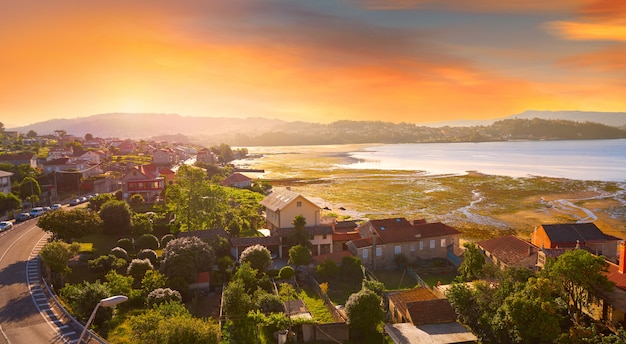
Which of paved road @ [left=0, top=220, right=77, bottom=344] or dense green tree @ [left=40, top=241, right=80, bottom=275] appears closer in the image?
paved road @ [left=0, top=220, right=77, bottom=344]

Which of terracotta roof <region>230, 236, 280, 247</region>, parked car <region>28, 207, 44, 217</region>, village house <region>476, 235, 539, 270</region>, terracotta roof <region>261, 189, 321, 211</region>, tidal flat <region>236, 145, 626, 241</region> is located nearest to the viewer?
village house <region>476, 235, 539, 270</region>

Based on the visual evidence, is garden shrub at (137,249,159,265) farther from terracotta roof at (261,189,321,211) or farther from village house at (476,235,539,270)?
village house at (476,235,539,270)

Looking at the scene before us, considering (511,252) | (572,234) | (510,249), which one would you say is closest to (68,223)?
(511,252)

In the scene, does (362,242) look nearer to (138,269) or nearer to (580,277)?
(580,277)

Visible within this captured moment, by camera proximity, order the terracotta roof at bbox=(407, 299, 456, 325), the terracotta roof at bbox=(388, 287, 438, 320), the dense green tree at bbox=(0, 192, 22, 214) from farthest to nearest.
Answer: the dense green tree at bbox=(0, 192, 22, 214) < the terracotta roof at bbox=(388, 287, 438, 320) < the terracotta roof at bbox=(407, 299, 456, 325)

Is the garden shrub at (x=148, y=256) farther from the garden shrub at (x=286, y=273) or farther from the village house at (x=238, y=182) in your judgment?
the village house at (x=238, y=182)

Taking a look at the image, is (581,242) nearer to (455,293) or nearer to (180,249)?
(455,293)

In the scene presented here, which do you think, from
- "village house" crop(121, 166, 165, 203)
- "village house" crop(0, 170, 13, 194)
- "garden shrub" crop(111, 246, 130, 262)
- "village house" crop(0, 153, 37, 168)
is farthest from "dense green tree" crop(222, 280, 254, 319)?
"village house" crop(0, 153, 37, 168)
